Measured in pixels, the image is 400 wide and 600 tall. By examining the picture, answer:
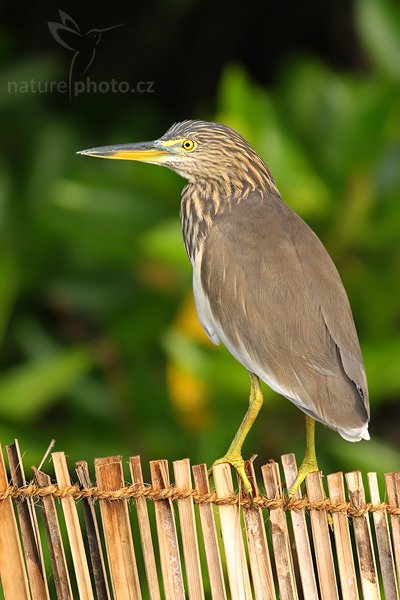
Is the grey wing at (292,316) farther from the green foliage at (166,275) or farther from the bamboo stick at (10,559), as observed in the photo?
the green foliage at (166,275)

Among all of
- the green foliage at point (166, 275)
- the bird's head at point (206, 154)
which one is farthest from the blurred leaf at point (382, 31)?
the bird's head at point (206, 154)

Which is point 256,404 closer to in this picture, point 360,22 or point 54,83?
point 360,22

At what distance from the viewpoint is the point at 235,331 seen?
2105mm

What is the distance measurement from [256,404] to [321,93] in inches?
80.7

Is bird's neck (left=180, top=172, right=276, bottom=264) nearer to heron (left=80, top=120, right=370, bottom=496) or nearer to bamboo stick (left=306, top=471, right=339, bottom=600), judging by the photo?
heron (left=80, top=120, right=370, bottom=496)

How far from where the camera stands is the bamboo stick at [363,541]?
1.75 m

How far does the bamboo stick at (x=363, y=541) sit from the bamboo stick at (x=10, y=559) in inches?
19.7

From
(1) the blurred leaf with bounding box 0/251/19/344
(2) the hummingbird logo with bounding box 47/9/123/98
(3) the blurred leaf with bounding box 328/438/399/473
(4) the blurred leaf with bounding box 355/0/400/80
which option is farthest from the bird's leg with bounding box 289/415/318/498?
(2) the hummingbird logo with bounding box 47/9/123/98

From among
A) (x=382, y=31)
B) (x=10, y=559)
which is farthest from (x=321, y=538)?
(x=382, y=31)

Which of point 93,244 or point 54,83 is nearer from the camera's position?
point 93,244

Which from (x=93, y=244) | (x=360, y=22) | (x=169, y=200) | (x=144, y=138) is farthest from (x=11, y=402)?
(x=360, y=22)

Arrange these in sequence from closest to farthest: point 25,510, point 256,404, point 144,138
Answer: point 25,510 → point 256,404 → point 144,138

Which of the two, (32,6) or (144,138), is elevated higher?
(32,6)

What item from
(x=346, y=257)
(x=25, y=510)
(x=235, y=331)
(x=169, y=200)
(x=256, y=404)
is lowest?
(x=25, y=510)
